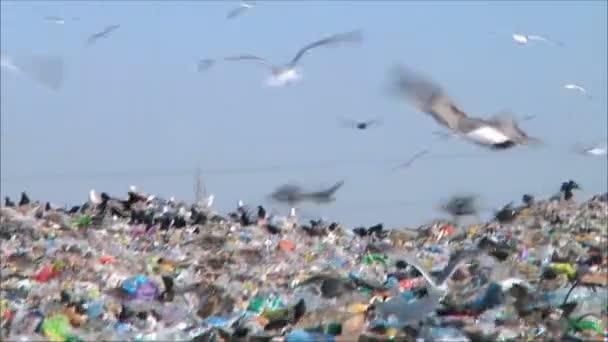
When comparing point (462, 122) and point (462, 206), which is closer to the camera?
point (462, 122)

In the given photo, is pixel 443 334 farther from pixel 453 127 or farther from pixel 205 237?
pixel 205 237

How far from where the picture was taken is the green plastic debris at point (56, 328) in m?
3.24

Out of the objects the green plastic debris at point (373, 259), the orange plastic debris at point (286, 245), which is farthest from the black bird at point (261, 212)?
the green plastic debris at point (373, 259)

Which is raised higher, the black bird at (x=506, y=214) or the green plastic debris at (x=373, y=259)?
the black bird at (x=506, y=214)

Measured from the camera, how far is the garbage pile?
2859mm

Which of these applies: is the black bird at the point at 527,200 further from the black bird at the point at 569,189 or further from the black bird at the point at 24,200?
the black bird at the point at 24,200

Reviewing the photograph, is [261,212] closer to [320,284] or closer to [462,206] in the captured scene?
[462,206]

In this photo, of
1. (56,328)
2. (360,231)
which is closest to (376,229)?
(360,231)

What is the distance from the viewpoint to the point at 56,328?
3.29 meters

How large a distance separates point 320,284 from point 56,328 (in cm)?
74

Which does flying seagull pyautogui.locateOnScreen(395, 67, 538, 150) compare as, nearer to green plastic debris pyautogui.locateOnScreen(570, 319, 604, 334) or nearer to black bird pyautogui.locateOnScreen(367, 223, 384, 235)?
green plastic debris pyautogui.locateOnScreen(570, 319, 604, 334)

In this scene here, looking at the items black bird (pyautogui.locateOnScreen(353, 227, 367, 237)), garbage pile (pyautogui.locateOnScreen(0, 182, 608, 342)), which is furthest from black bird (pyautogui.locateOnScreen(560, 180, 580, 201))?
black bird (pyautogui.locateOnScreen(353, 227, 367, 237))

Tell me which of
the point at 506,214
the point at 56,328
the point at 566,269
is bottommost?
the point at 56,328

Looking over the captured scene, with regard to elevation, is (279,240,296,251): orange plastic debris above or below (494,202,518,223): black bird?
below
